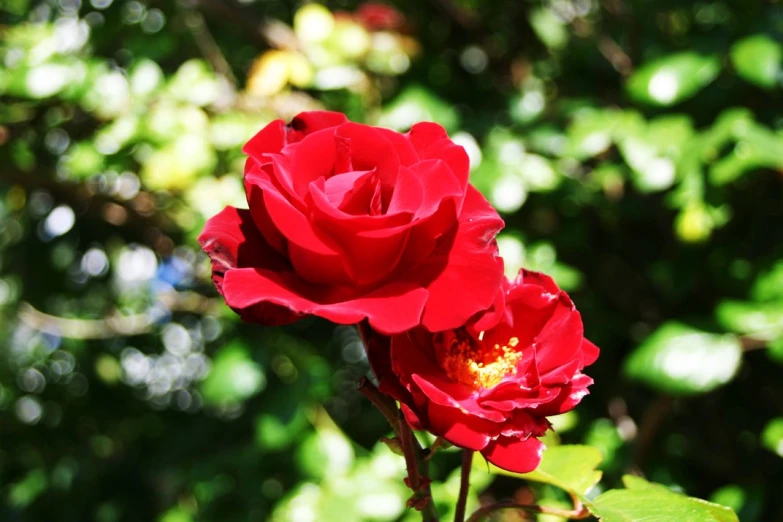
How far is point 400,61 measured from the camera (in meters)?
1.36

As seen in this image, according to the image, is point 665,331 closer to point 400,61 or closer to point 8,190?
point 400,61

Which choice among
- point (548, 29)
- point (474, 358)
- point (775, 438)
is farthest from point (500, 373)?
point (548, 29)

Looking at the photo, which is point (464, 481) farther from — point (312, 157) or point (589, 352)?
point (312, 157)

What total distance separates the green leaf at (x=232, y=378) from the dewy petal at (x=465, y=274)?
2.47ft

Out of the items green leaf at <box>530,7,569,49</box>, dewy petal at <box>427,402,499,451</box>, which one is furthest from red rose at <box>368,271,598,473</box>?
green leaf at <box>530,7,569,49</box>

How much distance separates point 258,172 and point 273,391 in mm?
802

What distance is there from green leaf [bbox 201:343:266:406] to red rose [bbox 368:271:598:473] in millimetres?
711

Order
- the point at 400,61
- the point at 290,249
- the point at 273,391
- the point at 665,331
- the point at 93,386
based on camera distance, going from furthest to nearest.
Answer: the point at 93,386 < the point at 400,61 < the point at 273,391 < the point at 665,331 < the point at 290,249

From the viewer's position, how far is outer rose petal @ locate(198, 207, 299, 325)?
406mm

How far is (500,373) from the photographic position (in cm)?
45

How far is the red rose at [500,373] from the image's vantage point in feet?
1.30

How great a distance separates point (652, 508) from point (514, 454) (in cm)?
11

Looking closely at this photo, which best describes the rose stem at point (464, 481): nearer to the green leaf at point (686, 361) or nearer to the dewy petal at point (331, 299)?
the dewy petal at point (331, 299)

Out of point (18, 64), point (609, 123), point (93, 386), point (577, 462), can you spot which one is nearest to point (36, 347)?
point (93, 386)
